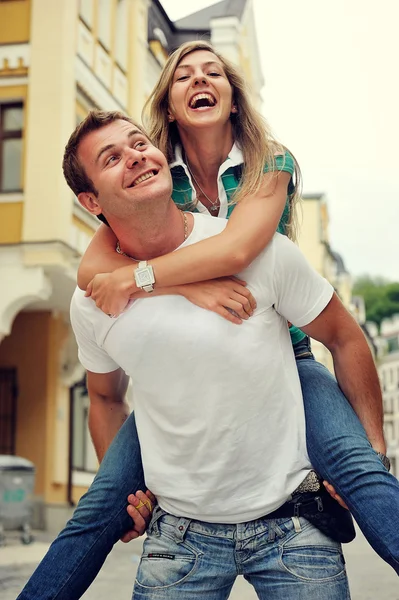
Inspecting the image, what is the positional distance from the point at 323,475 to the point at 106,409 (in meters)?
0.71

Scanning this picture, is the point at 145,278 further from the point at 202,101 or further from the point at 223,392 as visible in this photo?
the point at 202,101

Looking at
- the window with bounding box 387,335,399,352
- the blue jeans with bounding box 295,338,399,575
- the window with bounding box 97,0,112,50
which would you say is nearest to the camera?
the blue jeans with bounding box 295,338,399,575

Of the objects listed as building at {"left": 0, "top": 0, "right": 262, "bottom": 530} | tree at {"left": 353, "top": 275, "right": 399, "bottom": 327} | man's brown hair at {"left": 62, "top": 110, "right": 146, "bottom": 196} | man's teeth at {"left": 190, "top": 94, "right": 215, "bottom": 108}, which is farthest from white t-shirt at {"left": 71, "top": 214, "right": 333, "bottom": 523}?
tree at {"left": 353, "top": 275, "right": 399, "bottom": 327}

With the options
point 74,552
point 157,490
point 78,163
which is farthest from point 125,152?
point 74,552

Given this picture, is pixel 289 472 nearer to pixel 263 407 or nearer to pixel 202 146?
pixel 263 407

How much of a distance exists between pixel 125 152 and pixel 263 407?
0.75 meters

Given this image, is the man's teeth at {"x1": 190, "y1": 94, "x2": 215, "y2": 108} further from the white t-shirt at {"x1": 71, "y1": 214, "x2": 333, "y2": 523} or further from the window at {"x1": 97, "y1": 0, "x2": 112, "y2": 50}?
the window at {"x1": 97, "y1": 0, "x2": 112, "y2": 50}

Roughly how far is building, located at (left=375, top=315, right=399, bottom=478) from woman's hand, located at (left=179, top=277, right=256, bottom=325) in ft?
183

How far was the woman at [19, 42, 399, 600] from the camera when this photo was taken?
2318 mm

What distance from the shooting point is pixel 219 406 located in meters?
2.27

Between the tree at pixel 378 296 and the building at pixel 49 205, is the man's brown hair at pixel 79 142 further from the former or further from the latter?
the tree at pixel 378 296

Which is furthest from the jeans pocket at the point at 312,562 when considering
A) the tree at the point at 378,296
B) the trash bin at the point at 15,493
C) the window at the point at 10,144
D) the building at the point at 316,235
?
the tree at the point at 378,296

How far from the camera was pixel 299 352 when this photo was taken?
2646 millimetres

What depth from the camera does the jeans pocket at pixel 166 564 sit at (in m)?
2.35
